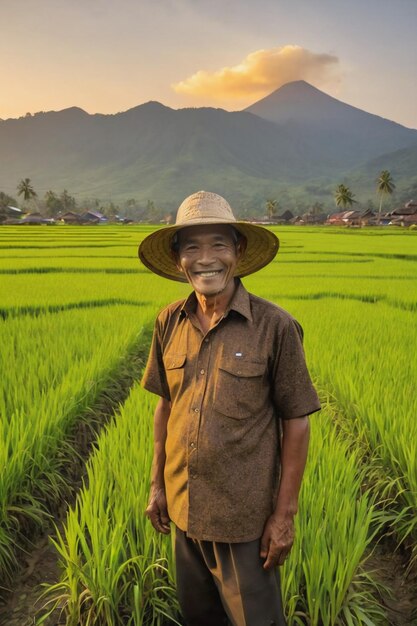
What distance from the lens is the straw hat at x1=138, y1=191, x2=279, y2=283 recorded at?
138cm

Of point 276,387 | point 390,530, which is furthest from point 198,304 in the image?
point 390,530

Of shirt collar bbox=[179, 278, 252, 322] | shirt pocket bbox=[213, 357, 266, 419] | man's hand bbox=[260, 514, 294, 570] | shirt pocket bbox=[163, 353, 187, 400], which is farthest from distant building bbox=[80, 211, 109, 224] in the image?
man's hand bbox=[260, 514, 294, 570]

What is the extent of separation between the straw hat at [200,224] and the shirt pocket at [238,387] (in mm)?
432

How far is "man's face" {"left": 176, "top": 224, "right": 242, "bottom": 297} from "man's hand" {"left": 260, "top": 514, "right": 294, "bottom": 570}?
72 cm

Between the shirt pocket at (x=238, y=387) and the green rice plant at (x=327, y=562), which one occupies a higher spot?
the shirt pocket at (x=238, y=387)

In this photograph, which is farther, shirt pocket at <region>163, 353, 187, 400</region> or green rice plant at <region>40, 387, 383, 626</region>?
green rice plant at <region>40, 387, 383, 626</region>

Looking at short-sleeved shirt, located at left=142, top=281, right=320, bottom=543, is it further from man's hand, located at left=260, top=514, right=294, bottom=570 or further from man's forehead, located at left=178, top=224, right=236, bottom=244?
man's forehead, located at left=178, top=224, right=236, bottom=244

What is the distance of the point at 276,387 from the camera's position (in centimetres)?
133

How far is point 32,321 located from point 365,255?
14.9 metres

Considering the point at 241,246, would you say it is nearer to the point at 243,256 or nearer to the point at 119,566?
the point at 243,256

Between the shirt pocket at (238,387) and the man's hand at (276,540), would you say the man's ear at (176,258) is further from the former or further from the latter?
the man's hand at (276,540)

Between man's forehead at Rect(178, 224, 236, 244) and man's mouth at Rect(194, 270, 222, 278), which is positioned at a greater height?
man's forehead at Rect(178, 224, 236, 244)

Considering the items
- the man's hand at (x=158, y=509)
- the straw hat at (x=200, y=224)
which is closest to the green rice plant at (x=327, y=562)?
the man's hand at (x=158, y=509)

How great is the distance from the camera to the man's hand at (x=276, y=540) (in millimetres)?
1334
